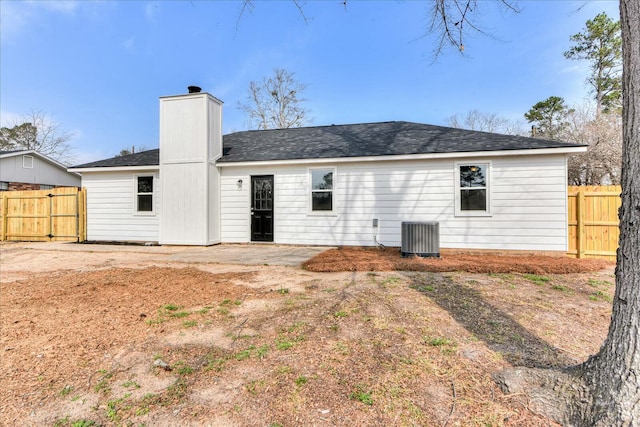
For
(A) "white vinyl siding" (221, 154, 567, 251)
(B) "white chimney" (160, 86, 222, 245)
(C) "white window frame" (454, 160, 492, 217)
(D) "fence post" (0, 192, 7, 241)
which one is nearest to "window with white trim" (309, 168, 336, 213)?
(A) "white vinyl siding" (221, 154, 567, 251)

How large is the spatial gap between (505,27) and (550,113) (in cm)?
2116

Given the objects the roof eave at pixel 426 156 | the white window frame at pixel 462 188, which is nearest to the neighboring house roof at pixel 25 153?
the roof eave at pixel 426 156

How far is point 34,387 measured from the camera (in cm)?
220

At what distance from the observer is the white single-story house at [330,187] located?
776 centimetres

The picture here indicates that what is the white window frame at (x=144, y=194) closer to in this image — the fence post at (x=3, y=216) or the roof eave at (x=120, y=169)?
the roof eave at (x=120, y=169)

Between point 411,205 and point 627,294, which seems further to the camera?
point 411,205

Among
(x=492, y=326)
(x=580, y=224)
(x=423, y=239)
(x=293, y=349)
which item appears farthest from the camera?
(x=580, y=224)

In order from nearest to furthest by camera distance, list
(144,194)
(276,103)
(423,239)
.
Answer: (423,239), (144,194), (276,103)

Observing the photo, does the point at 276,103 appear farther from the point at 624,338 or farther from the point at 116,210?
the point at 624,338

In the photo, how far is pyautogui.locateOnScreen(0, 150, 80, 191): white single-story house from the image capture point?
56.1 feet

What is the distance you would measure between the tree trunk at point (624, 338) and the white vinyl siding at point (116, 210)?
10974 mm

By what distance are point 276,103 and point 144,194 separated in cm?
1607

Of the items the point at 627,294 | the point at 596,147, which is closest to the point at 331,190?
the point at 627,294

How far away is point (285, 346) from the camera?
272 cm
